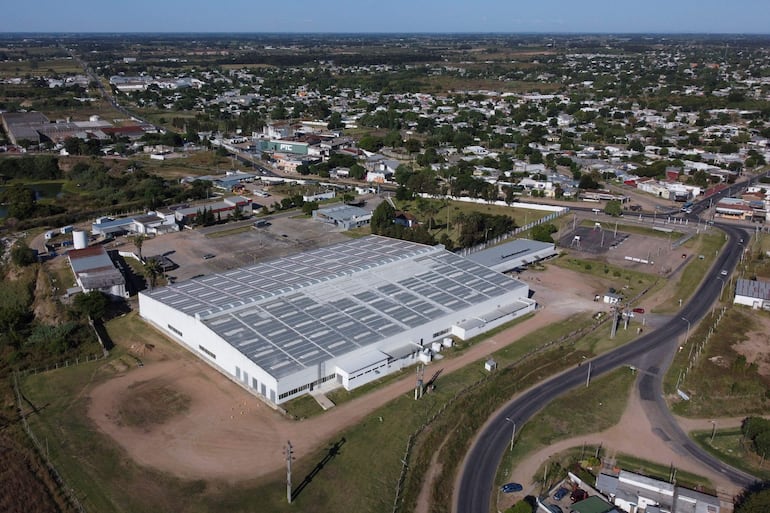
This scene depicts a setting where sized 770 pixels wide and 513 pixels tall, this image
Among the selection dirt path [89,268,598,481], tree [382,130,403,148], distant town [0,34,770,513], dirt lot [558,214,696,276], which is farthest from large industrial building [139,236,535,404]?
tree [382,130,403,148]

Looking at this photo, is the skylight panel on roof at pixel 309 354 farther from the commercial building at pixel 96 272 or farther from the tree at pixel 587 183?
the tree at pixel 587 183

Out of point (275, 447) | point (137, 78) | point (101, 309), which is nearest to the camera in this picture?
point (275, 447)

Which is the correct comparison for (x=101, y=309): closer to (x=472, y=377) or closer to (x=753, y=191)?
(x=472, y=377)

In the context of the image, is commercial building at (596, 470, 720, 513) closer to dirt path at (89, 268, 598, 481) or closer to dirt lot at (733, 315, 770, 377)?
dirt path at (89, 268, 598, 481)

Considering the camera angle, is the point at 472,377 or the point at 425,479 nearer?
the point at 425,479

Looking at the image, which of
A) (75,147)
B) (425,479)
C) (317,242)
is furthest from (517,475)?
(75,147)

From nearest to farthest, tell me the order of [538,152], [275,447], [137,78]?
[275,447], [538,152], [137,78]
